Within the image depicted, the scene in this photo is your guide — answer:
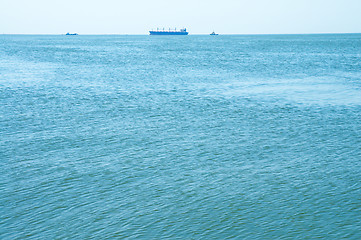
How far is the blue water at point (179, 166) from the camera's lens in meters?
24.0

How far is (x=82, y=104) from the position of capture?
54.6m

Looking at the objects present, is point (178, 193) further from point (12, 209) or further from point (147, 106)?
point (147, 106)

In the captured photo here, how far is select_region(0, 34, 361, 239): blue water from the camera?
945 inches

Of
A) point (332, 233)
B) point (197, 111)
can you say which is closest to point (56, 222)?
point (332, 233)

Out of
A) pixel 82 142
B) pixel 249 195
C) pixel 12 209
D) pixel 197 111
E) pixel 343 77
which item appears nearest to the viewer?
pixel 12 209

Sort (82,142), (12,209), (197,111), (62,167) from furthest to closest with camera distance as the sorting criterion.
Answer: (197,111) → (82,142) → (62,167) → (12,209)

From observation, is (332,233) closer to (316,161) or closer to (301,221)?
(301,221)

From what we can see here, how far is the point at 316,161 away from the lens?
110ft

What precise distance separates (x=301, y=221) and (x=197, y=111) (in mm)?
28185

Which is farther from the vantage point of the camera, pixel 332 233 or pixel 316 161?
pixel 316 161

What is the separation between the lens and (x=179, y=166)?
1276 inches

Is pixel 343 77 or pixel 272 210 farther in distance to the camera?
pixel 343 77

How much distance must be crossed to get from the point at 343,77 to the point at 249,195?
6730 centimetres

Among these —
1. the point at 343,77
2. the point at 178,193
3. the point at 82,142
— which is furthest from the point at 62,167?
the point at 343,77
